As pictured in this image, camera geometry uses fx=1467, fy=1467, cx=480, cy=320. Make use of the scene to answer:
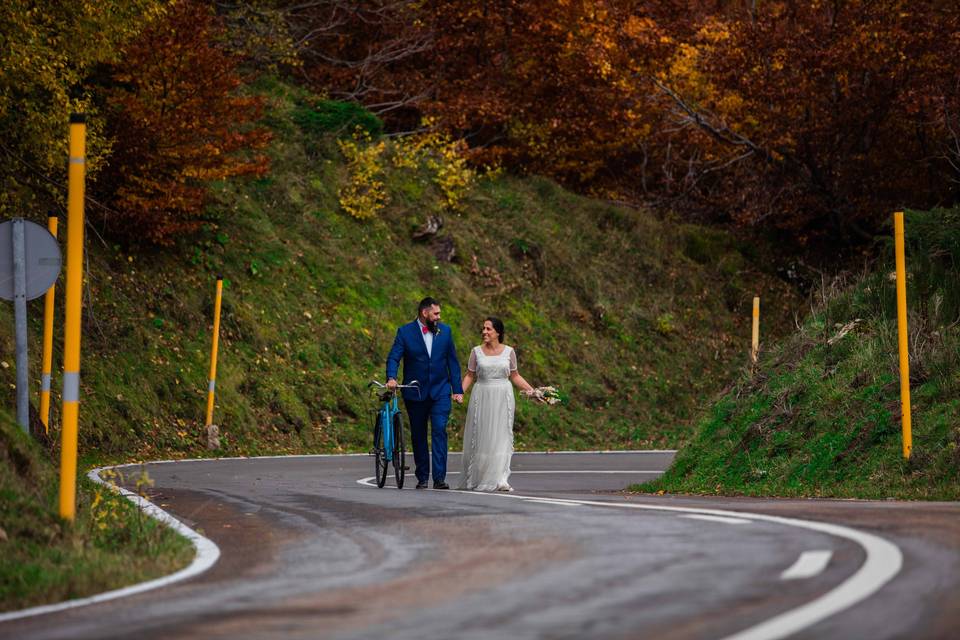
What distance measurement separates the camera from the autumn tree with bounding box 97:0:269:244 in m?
26.5

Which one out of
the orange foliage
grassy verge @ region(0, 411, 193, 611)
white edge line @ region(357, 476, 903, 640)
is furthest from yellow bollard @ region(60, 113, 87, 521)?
the orange foliage

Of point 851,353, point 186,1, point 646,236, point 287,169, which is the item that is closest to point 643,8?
point 646,236

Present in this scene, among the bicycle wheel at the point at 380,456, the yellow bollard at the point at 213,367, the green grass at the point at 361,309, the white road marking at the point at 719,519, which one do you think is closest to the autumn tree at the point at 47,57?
the green grass at the point at 361,309

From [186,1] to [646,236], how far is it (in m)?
18.4

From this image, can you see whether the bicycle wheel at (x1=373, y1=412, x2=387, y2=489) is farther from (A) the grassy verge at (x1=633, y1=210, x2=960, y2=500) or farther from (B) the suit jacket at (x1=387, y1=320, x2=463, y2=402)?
(A) the grassy verge at (x1=633, y1=210, x2=960, y2=500)

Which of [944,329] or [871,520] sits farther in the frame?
[944,329]

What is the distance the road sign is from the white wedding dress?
18.0ft

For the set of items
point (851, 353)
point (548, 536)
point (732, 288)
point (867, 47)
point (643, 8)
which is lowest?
point (548, 536)

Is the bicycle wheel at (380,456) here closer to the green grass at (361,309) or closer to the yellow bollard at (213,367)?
the green grass at (361,309)

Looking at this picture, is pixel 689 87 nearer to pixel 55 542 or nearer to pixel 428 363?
pixel 428 363

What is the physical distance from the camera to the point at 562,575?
7488 mm

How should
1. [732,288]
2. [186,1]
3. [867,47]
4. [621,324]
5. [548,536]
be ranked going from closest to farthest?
[548,536] → [186,1] → [867,47] → [621,324] → [732,288]

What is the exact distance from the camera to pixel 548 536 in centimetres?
941

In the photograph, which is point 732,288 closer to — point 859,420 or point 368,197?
point 368,197
